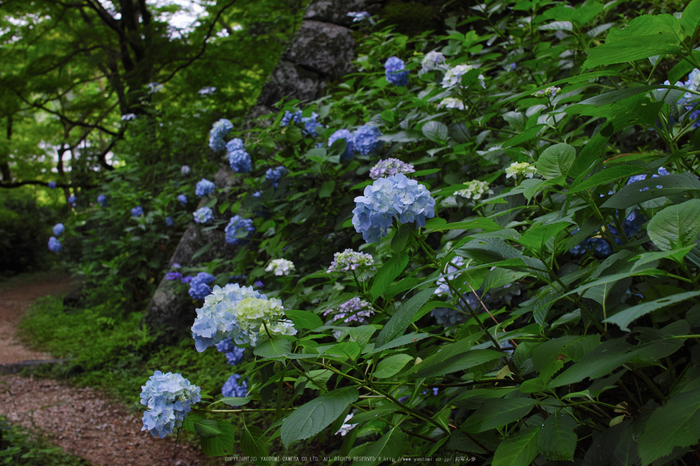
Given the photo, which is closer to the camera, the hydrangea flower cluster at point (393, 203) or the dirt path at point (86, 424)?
the hydrangea flower cluster at point (393, 203)

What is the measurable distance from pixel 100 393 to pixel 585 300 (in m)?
4.05

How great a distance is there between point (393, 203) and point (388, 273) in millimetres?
173

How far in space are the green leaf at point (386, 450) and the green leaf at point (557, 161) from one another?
0.68m

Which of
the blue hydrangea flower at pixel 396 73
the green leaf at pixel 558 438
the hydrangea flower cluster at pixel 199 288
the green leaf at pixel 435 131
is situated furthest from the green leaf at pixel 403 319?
the hydrangea flower cluster at pixel 199 288

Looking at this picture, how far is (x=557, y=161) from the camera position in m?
1.02

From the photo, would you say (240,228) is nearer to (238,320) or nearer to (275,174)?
(275,174)

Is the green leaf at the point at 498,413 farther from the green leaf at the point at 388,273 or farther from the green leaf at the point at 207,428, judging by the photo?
the green leaf at the point at 207,428

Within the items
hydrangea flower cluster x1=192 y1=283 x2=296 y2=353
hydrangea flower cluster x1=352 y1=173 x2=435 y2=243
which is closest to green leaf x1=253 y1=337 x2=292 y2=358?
hydrangea flower cluster x1=192 y1=283 x2=296 y2=353

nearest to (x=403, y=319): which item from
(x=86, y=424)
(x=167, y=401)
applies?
(x=167, y=401)

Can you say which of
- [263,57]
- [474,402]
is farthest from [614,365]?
[263,57]

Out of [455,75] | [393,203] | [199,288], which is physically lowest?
[199,288]

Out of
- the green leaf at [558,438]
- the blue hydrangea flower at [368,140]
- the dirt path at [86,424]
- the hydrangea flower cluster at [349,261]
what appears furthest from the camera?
the dirt path at [86,424]

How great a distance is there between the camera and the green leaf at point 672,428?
1.93ft

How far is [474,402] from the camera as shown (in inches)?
37.5
